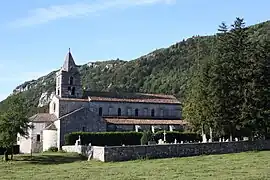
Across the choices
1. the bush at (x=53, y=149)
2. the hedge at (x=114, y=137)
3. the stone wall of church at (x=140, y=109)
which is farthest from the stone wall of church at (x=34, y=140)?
the stone wall of church at (x=140, y=109)

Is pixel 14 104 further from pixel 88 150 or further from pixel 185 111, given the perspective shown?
pixel 185 111

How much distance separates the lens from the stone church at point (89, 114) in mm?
66812

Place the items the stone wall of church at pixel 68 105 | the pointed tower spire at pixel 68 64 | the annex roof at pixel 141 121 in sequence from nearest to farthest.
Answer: the stone wall of church at pixel 68 105
the annex roof at pixel 141 121
the pointed tower spire at pixel 68 64

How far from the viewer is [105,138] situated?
62844 mm

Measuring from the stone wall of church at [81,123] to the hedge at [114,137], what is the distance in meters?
4.39

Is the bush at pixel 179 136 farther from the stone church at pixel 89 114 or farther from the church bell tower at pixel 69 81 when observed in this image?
the church bell tower at pixel 69 81

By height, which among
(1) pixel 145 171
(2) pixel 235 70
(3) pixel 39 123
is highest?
(2) pixel 235 70

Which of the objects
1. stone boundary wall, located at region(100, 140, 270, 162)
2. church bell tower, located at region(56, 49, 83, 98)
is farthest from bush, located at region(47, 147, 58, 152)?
stone boundary wall, located at region(100, 140, 270, 162)

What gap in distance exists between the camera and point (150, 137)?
61875mm

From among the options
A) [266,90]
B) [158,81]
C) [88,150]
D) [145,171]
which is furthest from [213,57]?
[158,81]

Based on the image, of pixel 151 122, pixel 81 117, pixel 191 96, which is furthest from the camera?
pixel 151 122

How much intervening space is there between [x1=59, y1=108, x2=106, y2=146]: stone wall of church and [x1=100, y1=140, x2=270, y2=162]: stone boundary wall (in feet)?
74.6

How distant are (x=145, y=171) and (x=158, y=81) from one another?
131m

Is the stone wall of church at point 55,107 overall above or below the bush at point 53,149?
above
